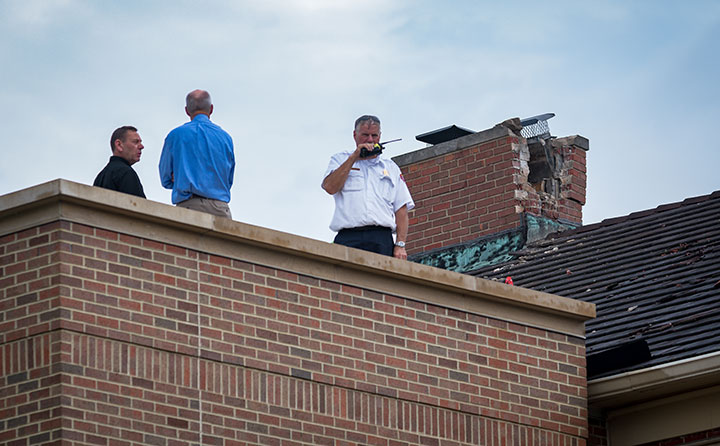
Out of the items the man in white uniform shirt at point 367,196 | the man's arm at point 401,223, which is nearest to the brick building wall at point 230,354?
the man in white uniform shirt at point 367,196

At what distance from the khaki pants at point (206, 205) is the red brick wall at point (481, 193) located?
7380 millimetres

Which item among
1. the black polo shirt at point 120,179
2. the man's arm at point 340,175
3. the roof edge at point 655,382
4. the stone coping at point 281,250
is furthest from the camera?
the man's arm at point 340,175

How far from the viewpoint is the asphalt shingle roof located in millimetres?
11906

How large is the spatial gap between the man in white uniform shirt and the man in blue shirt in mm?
1159

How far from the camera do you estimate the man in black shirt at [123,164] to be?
32.8ft

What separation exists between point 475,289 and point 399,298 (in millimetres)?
696

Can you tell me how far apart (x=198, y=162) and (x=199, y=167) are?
0.04 m

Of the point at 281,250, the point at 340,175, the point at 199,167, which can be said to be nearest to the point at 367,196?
the point at 340,175

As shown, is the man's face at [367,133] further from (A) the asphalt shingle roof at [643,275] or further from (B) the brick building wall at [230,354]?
(A) the asphalt shingle roof at [643,275]

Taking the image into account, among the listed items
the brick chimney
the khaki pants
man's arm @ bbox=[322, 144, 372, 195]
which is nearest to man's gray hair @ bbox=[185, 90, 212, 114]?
the khaki pants

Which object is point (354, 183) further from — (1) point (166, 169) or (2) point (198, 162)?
(1) point (166, 169)

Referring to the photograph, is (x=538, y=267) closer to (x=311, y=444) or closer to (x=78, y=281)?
(x=311, y=444)

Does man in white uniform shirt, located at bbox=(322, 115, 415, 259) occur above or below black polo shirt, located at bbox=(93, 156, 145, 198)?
above

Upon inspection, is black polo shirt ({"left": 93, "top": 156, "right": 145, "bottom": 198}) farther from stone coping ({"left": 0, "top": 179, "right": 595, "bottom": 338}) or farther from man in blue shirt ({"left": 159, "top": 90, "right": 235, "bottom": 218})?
stone coping ({"left": 0, "top": 179, "right": 595, "bottom": 338})
